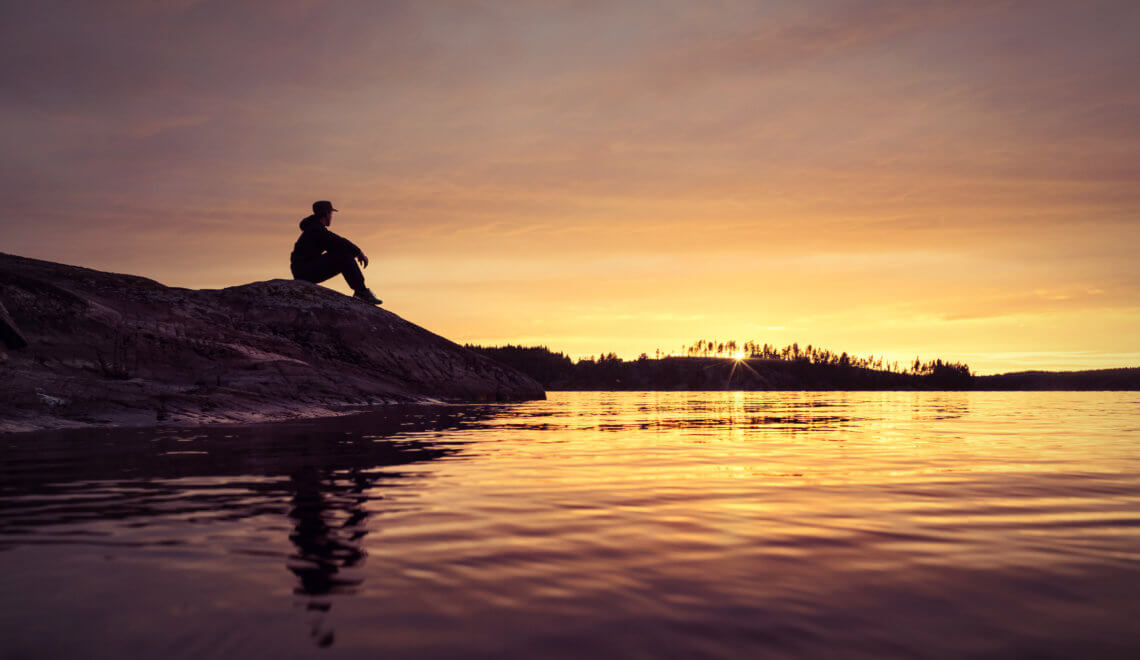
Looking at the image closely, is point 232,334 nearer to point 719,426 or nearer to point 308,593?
point 719,426

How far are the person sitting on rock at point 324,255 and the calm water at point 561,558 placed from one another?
51.3 feet

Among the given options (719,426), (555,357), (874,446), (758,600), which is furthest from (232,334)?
(555,357)

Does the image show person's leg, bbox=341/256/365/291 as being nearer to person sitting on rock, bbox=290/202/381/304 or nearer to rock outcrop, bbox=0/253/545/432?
person sitting on rock, bbox=290/202/381/304

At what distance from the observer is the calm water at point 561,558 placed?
2.30m

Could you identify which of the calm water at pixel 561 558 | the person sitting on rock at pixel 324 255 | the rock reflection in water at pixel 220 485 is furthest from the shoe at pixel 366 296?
the calm water at pixel 561 558

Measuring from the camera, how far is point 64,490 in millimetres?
5035

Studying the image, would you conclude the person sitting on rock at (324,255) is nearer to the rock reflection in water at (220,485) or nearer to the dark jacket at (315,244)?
the dark jacket at (315,244)

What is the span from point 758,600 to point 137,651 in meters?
2.07

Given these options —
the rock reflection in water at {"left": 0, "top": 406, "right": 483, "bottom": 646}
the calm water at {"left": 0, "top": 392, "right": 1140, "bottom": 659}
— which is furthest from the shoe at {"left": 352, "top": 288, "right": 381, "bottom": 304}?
the calm water at {"left": 0, "top": 392, "right": 1140, "bottom": 659}

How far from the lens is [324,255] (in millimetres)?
22688

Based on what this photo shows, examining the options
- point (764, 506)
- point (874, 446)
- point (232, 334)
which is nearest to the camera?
point (764, 506)

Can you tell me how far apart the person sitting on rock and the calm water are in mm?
15630

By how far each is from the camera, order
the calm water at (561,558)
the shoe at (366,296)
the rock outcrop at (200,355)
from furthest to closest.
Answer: the shoe at (366,296), the rock outcrop at (200,355), the calm water at (561,558)

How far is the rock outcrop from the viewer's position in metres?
10.7
